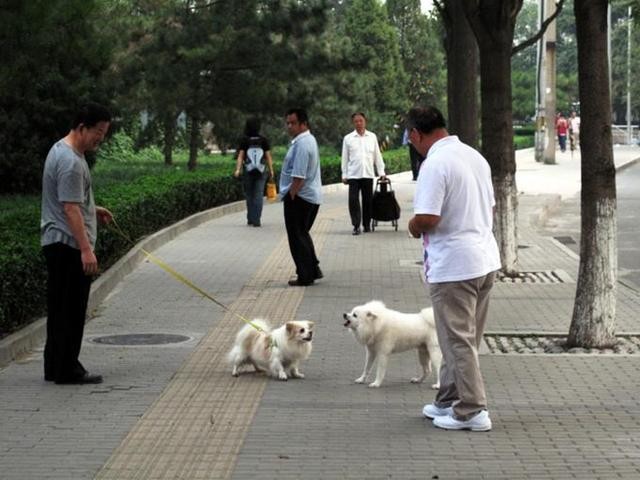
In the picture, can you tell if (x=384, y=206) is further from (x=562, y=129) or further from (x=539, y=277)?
(x=562, y=129)

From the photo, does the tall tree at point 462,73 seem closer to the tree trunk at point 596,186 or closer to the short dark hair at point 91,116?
the tree trunk at point 596,186

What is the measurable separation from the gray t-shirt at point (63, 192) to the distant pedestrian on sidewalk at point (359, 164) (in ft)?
37.6

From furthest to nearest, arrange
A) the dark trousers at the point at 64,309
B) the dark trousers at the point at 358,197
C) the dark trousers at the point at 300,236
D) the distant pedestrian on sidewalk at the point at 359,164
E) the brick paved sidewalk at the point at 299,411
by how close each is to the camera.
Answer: the dark trousers at the point at 358,197 → the distant pedestrian on sidewalk at the point at 359,164 → the dark trousers at the point at 300,236 → the dark trousers at the point at 64,309 → the brick paved sidewalk at the point at 299,411

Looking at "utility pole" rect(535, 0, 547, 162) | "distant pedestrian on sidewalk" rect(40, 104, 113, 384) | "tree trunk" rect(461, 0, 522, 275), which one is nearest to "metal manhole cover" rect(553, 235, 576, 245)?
"tree trunk" rect(461, 0, 522, 275)

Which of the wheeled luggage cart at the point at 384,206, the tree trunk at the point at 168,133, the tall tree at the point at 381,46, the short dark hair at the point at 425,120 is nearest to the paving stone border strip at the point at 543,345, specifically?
the short dark hair at the point at 425,120

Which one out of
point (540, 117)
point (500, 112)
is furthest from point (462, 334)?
point (540, 117)

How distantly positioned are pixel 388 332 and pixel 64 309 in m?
2.13

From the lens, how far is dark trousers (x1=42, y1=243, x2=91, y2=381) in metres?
9.17

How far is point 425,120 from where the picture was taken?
7.82m

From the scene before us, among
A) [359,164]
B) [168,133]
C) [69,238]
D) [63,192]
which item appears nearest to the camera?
[63,192]

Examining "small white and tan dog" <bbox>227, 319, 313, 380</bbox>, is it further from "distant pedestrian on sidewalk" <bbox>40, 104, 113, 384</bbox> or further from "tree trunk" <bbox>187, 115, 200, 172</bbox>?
"tree trunk" <bbox>187, 115, 200, 172</bbox>

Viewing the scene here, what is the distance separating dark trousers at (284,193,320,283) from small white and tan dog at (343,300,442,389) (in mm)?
5399

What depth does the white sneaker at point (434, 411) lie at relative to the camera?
7969mm

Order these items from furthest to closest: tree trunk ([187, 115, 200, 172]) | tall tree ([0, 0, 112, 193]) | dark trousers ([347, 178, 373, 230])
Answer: tree trunk ([187, 115, 200, 172])
dark trousers ([347, 178, 373, 230])
tall tree ([0, 0, 112, 193])
